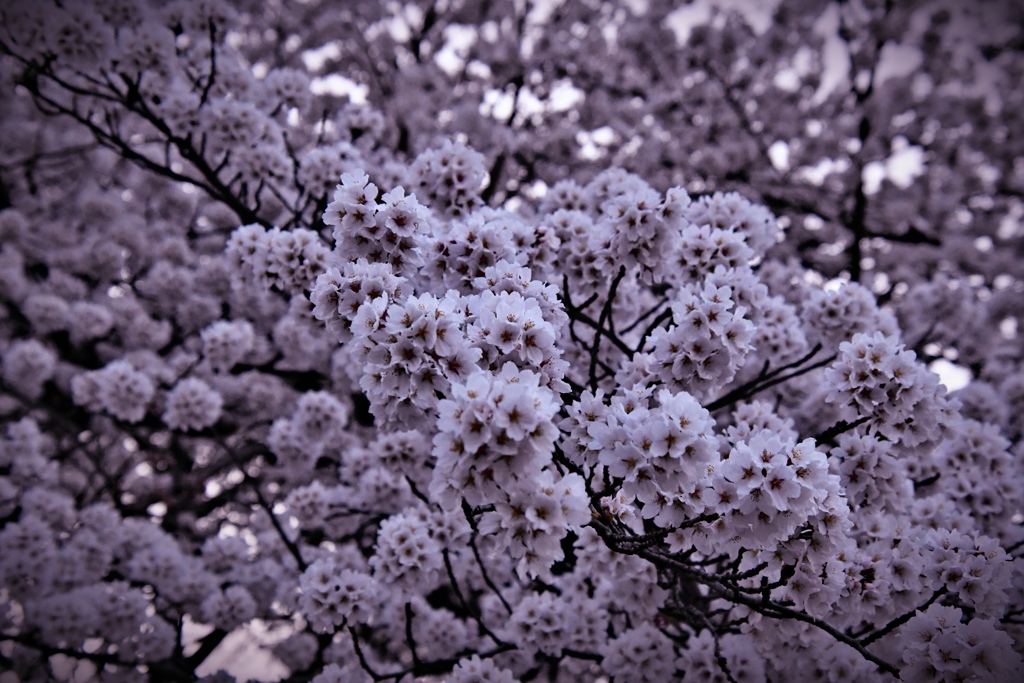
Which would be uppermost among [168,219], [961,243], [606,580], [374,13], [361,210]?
[374,13]

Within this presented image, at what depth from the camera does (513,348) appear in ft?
9.19

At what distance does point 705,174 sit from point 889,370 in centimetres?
946

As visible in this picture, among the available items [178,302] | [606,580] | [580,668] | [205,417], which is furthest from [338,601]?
[178,302]

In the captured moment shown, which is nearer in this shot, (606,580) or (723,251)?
(723,251)

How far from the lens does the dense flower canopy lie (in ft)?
9.63

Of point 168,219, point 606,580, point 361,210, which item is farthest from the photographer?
point 168,219

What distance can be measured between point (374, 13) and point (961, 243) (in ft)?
45.8

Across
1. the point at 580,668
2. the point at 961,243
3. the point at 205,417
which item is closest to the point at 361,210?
the point at 205,417

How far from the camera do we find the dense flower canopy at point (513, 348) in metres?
2.94

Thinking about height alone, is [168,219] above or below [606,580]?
above

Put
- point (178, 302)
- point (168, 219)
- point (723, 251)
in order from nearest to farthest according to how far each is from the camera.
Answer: point (723, 251), point (178, 302), point (168, 219)

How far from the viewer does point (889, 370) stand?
3410mm

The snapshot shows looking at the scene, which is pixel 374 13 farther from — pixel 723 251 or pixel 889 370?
pixel 889 370

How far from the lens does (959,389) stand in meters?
7.08
